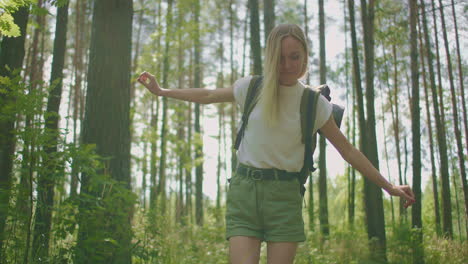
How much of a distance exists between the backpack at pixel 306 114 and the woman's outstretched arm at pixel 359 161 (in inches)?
3.5

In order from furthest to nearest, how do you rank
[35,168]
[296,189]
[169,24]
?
1. [169,24]
2. [35,168]
3. [296,189]

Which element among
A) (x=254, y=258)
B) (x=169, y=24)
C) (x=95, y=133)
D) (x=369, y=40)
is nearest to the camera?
(x=254, y=258)

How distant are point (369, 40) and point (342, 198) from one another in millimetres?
12386

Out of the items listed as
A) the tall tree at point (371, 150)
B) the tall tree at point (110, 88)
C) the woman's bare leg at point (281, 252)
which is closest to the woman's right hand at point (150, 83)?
the woman's bare leg at point (281, 252)

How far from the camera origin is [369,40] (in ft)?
31.0

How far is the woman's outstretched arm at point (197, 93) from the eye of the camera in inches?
102

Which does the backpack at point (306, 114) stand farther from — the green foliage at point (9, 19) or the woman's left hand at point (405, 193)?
the green foliage at point (9, 19)

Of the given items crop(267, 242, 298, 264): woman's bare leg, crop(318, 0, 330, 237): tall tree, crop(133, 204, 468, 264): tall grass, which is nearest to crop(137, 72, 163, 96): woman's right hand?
crop(267, 242, 298, 264): woman's bare leg

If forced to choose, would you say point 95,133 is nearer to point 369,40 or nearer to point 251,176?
point 251,176

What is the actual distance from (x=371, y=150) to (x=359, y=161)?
23.2 feet

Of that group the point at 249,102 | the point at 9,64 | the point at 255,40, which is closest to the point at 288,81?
the point at 249,102

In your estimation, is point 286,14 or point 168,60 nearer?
point 168,60

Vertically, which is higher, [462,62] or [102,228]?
[462,62]

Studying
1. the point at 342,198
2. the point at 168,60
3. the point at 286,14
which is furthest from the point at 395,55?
the point at 168,60
